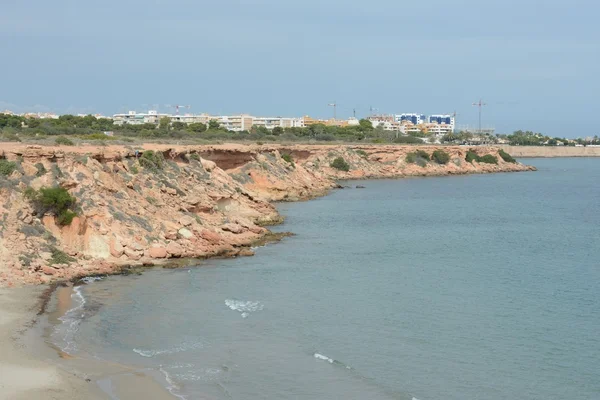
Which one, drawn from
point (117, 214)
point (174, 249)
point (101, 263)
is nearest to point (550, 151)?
point (174, 249)

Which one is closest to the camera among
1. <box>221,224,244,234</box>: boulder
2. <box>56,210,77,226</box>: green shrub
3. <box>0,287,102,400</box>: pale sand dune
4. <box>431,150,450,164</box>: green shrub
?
<box>0,287,102,400</box>: pale sand dune

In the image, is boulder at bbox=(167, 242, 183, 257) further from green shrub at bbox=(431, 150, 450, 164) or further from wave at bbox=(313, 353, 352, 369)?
green shrub at bbox=(431, 150, 450, 164)

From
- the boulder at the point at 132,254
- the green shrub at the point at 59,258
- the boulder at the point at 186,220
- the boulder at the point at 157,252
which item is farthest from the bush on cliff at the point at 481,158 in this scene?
the green shrub at the point at 59,258

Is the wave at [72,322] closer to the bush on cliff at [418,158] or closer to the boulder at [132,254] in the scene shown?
the boulder at [132,254]

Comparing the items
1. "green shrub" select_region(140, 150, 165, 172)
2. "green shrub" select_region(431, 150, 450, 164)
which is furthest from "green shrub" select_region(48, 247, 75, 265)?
"green shrub" select_region(431, 150, 450, 164)

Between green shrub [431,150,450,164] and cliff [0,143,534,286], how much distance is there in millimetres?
60117

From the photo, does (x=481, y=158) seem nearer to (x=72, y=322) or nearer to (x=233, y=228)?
(x=233, y=228)

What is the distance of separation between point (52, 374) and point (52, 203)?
1338 centimetres

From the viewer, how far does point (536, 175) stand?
104 metres

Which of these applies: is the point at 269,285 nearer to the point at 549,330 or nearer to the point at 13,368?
the point at 549,330

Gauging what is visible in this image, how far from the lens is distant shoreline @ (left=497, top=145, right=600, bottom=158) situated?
16600 centimetres

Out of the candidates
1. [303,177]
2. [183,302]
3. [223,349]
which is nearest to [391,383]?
[223,349]

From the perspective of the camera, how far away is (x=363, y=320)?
75.1 feet

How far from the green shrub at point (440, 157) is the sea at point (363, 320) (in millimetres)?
62876
